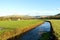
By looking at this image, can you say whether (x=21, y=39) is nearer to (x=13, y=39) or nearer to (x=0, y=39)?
(x=13, y=39)

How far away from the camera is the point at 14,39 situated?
32594 mm

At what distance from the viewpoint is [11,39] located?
3192cm

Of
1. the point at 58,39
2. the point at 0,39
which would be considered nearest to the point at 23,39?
the point at 0,39

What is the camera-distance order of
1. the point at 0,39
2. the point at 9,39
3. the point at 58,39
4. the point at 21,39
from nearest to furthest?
1. the point at 58,39
2. the point at 0,39
3. the point at 9,39
4. the point at 21,39

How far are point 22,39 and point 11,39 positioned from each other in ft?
9.44

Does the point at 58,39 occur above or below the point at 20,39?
above

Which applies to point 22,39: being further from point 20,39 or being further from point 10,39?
point 10,39

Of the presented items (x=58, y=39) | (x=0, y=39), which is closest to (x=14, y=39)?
(x=0, y=39)

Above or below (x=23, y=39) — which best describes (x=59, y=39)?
above

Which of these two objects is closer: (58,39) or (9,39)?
(58,39)

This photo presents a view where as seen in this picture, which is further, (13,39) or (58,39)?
(13,39)

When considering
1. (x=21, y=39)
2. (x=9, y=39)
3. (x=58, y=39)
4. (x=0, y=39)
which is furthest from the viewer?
(x=21, y=39)

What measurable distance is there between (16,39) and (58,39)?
1282cm

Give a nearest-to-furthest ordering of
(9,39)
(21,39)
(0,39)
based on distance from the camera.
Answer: (0,39) → (9,39) → (21,39)
